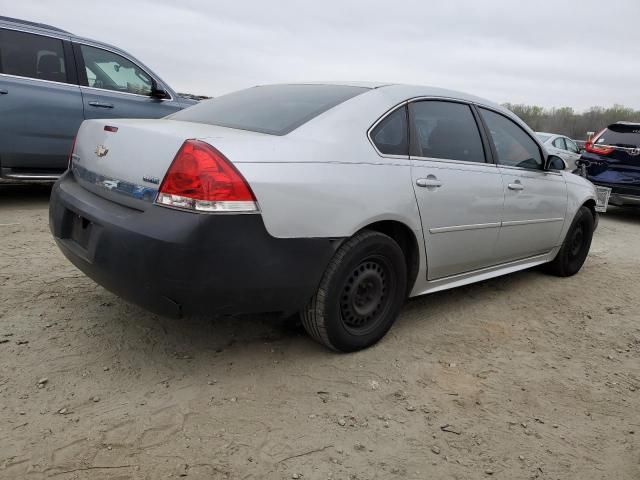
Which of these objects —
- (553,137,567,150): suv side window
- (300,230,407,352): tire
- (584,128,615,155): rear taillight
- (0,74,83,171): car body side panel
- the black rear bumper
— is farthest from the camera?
(553,137,567,150): suv side window

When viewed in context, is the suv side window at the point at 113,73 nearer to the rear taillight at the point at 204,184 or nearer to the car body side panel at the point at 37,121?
the car body side panel at the point at 37,121

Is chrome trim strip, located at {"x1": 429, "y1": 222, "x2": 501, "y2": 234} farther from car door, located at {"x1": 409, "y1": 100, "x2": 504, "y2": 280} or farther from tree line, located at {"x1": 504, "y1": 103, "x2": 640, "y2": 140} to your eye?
tree line, located at {"x1": 504, "y1": 103, "x2": 640, "y2": 140}

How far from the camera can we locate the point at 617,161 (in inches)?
335

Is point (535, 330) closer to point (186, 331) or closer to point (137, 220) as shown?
point (186, 331)

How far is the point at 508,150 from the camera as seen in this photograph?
13.0 feet

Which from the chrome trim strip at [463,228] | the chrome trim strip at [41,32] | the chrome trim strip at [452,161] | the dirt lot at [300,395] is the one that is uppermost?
the chrome trim strip at [41,32]

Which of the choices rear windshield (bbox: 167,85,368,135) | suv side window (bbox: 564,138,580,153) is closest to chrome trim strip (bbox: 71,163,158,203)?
rear windshield (bbox: 167,85,368,135)

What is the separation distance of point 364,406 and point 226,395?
64 centimetres

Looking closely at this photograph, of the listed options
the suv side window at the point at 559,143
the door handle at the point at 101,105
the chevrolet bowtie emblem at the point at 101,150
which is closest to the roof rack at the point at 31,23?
the door handle at the point at 101,105

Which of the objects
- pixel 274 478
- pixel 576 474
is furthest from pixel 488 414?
pixel 274 478

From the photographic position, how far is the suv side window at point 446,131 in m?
3.23

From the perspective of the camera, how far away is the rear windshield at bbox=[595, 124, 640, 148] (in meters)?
8.47

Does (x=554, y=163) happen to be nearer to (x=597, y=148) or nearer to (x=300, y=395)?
(x=300, y=395)

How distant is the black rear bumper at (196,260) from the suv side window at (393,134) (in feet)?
2.24
